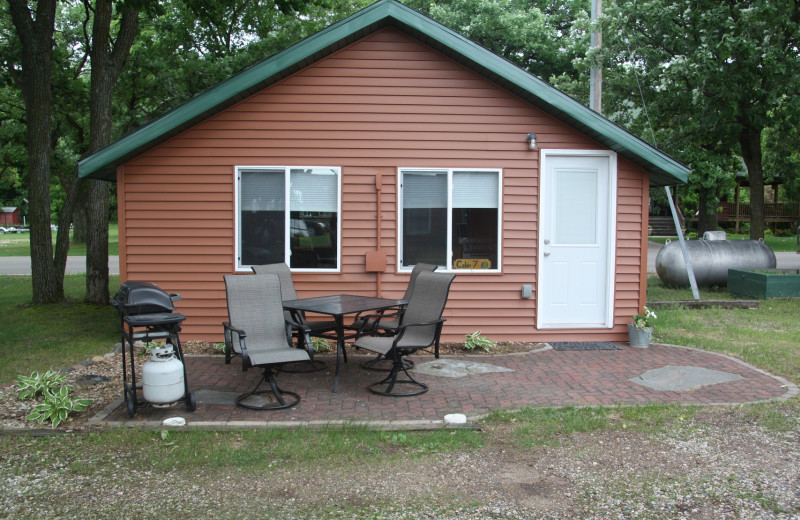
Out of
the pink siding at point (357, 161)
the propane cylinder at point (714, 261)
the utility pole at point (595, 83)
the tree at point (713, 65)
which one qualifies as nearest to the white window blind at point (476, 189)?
the pink siding at point (357, 161)

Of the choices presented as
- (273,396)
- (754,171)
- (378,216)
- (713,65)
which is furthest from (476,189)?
(754,171)

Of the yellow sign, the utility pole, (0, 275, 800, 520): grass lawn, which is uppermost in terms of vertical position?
the utility pole

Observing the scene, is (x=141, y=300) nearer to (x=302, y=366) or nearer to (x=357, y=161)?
(x=302, y=366)

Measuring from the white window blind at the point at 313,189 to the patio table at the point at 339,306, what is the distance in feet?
5.02

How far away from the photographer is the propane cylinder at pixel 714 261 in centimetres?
1352

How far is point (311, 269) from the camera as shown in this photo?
26.6 ft

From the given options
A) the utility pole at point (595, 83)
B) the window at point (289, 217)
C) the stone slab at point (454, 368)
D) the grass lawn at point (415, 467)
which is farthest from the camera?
the utility pole at point (595, 83)

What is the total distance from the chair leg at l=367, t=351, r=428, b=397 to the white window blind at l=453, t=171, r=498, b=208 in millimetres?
2845

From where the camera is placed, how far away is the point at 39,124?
10984 millimetres

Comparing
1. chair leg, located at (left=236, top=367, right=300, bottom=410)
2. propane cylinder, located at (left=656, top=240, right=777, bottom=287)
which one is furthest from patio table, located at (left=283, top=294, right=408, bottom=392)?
propane cylinder, located at (left=656, top=240, right=777, bottom=287)

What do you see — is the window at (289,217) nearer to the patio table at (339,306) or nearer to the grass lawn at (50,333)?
the patio table at (339,306)

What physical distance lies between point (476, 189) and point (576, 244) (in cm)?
154

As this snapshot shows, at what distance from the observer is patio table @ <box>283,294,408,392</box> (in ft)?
19.8

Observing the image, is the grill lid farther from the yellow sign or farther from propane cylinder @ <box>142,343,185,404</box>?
the yellow sign
